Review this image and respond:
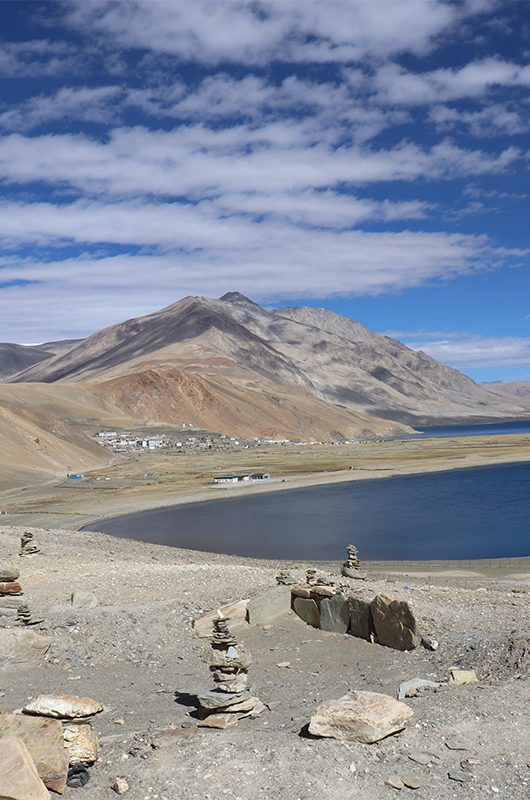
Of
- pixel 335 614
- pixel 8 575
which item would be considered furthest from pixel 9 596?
pixel 335 614

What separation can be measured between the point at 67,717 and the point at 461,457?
118627 millimetres

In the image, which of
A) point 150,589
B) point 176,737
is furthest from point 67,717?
point 150,589

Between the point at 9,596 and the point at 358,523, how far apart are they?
4168 cm

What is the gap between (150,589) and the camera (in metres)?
22.0

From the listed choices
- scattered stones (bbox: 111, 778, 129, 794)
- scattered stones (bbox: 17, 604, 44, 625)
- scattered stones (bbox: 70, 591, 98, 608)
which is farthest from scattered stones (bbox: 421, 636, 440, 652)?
scattered stones (bbox: 17, 604, 44, 625)

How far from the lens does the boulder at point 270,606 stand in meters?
18.6

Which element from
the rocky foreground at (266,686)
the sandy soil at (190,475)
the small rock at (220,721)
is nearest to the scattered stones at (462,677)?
the rocky foreground at (266,686)

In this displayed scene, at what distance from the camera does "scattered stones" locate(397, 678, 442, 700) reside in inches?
517

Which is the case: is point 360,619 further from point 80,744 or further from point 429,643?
point 80,744

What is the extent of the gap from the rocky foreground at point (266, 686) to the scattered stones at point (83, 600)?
2.1 inches

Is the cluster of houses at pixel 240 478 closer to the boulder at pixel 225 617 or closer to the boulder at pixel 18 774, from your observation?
the boulder at pixel 225 617

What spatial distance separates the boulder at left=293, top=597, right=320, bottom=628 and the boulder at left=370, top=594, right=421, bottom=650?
173 cm

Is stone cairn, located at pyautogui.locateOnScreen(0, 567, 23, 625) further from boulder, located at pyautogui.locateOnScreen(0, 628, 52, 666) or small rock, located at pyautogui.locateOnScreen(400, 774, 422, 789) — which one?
small rock, located at pyautogui.locateOnScreen(400, 774, 422, 789)

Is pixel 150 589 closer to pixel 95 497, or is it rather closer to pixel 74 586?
pixel 74 586
